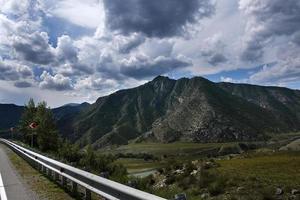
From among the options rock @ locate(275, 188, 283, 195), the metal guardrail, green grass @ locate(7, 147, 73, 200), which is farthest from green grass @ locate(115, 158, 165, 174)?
the metal guardrail

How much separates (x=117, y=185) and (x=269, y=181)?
19.2m

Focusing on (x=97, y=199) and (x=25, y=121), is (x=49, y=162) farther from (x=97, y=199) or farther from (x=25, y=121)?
(x=25, y=121)

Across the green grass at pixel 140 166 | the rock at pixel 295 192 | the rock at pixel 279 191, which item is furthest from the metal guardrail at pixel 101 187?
the green grass at pixel 140 166

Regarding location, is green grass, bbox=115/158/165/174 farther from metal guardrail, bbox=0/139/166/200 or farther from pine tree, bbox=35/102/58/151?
metal guardrail, bbox=0/139/166/200

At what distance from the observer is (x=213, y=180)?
29.1 m

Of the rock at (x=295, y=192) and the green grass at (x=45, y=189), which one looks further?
the rock at (x=295, y=192)

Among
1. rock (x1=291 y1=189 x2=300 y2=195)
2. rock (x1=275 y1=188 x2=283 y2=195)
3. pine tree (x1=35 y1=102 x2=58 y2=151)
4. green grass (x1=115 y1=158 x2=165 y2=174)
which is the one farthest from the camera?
green grass (x1=115 y1=158 x2=165 y2=174)

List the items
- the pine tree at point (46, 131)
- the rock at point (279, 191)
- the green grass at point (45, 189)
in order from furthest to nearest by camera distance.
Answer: the pine tree at point (46, 131) → the rock at point (279, 191) → the green grass at point (45, 189)

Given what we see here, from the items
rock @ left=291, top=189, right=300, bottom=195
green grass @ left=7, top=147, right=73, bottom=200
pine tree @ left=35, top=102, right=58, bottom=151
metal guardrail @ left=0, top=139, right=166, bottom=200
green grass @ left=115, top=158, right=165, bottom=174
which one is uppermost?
pine tree @ left=35, top=102, right=58, bottom=151

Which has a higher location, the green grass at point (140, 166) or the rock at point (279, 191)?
the rock at point (279, 191)

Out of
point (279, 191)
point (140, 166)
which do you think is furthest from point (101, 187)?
point (140, 166)

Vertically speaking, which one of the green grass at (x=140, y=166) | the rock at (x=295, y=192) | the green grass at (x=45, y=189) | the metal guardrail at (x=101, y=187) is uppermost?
the metal guardrail at (x=101, y=187)

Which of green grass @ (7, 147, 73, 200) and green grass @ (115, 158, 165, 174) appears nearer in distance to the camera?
green grass @ (7, 147, 73, 200)

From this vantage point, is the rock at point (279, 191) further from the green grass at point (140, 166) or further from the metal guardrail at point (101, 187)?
the green grass at point (140, 166)
